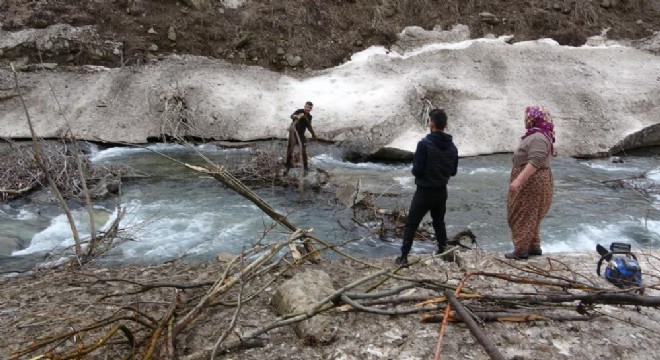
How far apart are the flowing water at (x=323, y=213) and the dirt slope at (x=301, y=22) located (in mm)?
5002

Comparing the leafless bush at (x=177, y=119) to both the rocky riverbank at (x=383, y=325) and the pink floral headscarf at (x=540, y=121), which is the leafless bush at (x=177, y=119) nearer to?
the rocky riverbank at (x=383, y=325)

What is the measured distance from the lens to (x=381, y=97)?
1274 centimetres

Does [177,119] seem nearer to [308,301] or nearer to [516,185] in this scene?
[516,185]

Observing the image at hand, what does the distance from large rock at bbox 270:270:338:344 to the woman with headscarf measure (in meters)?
2.13

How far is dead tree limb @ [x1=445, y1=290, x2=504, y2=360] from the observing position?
7.70 feet

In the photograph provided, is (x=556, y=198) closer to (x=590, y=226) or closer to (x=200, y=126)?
(x=590, y=226)

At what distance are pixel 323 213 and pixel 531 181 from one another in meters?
3.80

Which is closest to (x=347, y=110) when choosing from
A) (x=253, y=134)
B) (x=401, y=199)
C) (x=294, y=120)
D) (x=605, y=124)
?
(x=253, y=134)

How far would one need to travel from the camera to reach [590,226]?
7160 mm

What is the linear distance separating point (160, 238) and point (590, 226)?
20.7 feet

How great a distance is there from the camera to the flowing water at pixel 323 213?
21.3 feet

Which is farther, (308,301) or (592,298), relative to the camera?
(308,301)

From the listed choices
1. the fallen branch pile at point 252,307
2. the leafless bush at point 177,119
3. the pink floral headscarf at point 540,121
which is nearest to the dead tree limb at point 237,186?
the fallen branch pile at point 252,307

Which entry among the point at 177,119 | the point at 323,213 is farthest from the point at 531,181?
the point at 177,119
